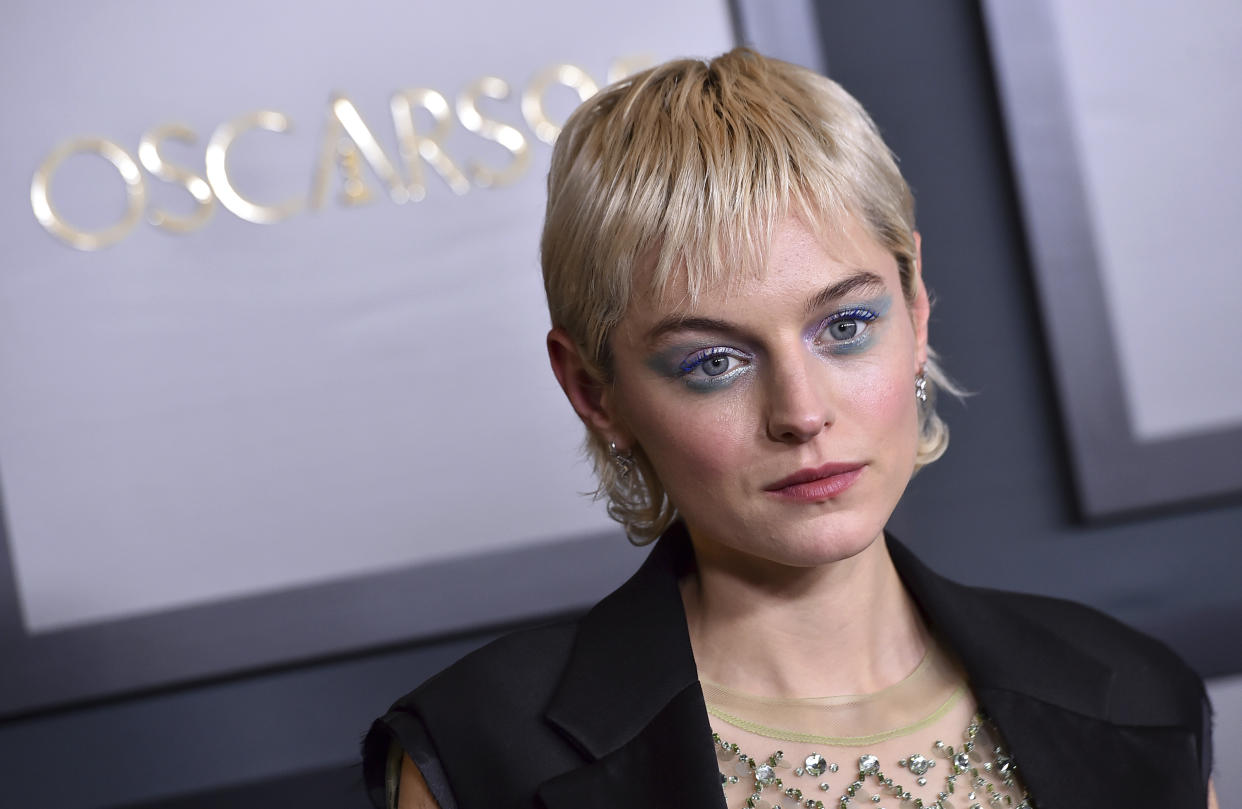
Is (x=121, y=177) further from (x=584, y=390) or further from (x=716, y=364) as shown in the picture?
(x=716, y=364)

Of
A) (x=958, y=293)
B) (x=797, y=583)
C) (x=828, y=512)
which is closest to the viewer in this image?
(x=828, y=512)

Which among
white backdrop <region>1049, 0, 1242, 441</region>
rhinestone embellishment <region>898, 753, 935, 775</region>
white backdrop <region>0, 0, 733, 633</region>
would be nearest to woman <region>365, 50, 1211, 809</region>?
rhinestone embellishment <region>898, 753, 935, 775</region>

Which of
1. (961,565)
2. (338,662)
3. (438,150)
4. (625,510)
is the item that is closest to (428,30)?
(438,150)

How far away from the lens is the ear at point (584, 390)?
115 cm

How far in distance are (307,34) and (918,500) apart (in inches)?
38.6

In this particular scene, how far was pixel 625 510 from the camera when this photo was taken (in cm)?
128

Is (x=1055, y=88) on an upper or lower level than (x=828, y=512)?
upper

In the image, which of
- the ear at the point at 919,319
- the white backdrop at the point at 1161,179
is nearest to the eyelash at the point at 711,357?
the ear at the point at 919,319

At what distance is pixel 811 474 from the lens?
1002 mm

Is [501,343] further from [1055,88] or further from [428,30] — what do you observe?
[1055,88]

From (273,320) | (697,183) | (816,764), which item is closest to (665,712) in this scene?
(816,764)

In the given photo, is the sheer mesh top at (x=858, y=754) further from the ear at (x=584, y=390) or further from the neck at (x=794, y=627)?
the ear at (x=584, y=390)

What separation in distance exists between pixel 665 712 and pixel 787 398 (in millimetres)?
299

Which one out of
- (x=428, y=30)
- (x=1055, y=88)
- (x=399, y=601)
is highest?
(x=428, y=30)
